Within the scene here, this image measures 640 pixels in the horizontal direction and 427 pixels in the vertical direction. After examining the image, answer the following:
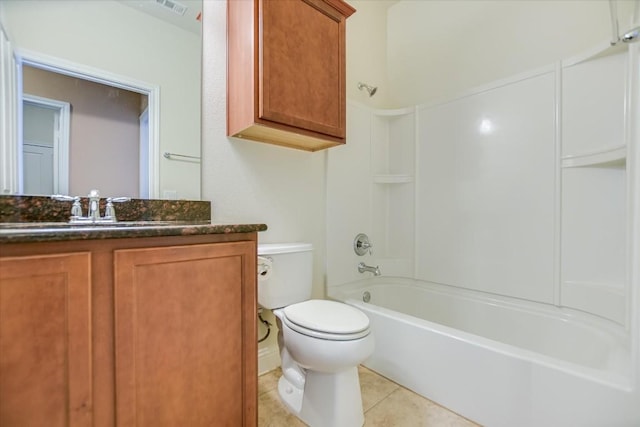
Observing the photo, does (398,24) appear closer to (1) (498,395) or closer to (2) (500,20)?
(2) (500,20)

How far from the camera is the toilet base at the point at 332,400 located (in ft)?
3.95

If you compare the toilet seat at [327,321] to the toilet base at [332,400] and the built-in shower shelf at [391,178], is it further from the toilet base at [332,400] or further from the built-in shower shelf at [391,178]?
the built-in shower shelf at [391,178]

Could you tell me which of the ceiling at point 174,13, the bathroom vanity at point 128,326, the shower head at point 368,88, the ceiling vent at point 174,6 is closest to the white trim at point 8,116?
the bathroom vanity at point 128,326

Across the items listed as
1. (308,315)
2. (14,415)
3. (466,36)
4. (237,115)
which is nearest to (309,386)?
(308,315)

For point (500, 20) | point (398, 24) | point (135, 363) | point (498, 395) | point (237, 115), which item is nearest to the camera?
point (135, 363)

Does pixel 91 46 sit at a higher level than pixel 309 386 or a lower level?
higher

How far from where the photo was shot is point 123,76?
1.29m

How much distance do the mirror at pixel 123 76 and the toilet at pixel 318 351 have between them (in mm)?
616

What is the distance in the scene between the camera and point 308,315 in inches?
49.8

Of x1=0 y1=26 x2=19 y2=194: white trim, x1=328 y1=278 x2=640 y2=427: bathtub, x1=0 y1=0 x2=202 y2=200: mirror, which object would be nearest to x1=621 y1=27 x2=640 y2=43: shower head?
x1=328 y1=278 x2=640 y2=427: bathtub

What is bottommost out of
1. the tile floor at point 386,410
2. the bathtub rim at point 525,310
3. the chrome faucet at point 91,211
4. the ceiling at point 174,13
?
the tile floor at point 386,410

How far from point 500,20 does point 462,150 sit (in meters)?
0.88

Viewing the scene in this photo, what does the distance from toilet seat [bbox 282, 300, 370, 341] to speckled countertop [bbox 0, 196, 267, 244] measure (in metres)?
0.46

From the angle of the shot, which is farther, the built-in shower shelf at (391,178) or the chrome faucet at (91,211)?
the built-in shower shelf at (391,178)
